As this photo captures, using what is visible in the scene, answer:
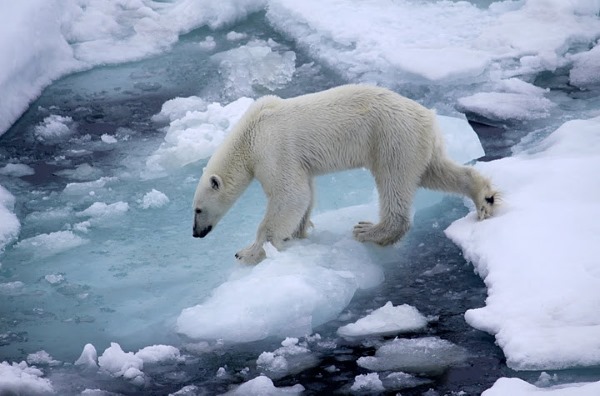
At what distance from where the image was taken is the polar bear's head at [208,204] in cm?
556

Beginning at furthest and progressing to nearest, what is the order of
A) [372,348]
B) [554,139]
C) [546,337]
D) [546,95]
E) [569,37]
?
[569,37] < [546,95] < [554,139] < [372,348] < [546,337]

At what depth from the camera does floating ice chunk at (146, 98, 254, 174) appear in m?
7.15

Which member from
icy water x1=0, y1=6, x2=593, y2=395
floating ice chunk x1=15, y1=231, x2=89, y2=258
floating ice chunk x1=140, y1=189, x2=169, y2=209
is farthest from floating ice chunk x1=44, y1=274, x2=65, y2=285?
floating ice chunk x1=140, y1=189, x2=169, y2=209

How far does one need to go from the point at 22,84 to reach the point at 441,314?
5.33m

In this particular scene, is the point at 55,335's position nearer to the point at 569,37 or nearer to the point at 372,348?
the point at 372,348

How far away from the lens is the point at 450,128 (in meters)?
6.74

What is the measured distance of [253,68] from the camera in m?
9.10

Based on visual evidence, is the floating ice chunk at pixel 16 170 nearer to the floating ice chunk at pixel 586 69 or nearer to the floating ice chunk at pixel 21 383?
the floating ice chunk at pixel 21 383

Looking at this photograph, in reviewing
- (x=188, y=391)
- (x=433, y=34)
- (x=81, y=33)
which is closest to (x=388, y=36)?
(x=433, y=34)

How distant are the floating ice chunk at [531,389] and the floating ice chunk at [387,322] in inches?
33.6

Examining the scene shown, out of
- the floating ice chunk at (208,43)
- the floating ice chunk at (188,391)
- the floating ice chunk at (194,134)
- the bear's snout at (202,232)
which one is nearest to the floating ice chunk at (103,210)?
the floating ice chunk at (194,134)

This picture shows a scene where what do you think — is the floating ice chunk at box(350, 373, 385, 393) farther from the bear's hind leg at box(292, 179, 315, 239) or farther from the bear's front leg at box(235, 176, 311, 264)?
the bear's hind leg at box(292, 179, 315, 239)

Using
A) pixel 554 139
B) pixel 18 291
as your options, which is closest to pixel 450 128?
pixel 554 139

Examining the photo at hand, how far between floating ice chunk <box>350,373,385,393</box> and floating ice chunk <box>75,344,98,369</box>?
4.47 feet
